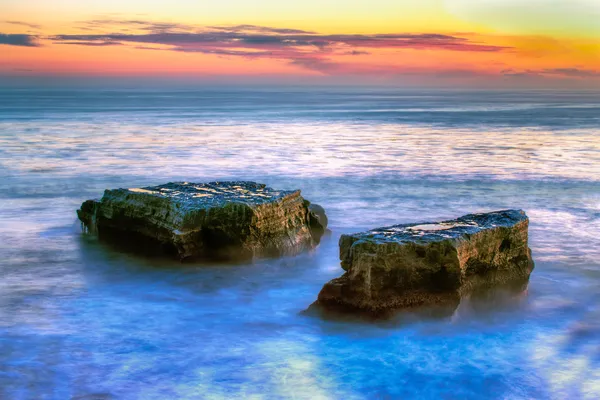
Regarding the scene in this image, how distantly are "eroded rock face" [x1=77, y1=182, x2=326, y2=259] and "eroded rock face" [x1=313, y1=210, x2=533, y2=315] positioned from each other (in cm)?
157

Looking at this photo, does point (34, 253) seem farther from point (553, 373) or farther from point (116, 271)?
point (553, 373)

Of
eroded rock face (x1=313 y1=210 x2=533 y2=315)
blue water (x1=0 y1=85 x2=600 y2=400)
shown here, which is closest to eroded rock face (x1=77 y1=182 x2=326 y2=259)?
blue water (x1=0 y1=85 x2=600 y2=400)

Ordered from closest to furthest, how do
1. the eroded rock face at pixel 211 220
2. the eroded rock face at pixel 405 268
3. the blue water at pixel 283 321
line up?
1. the blue water at pixel 283 321
2. the eroded rock face at pixel 405 268
3. the eroded rock face at pixel 211 220

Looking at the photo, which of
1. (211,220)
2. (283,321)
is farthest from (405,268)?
(211,220)

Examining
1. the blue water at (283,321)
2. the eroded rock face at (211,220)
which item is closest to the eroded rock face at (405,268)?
the blue water at (283,321)

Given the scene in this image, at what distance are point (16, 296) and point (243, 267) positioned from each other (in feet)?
6.94

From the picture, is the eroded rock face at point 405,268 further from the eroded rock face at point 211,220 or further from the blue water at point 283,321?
the eroded rock face at point 211,220

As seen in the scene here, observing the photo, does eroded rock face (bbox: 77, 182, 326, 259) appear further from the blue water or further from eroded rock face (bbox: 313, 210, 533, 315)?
eroded rock face (bbox: 313, 210, 533, 315)

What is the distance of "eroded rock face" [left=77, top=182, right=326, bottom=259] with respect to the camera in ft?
23.3

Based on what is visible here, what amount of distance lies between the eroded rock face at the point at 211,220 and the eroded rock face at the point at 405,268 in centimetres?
157

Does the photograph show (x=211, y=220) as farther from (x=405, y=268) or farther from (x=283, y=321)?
(x=405, y=268)

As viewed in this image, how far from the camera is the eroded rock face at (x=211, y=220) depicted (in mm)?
7109

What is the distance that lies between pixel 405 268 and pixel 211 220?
90.0 inches

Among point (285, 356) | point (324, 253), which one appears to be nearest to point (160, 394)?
point (285, 356)
